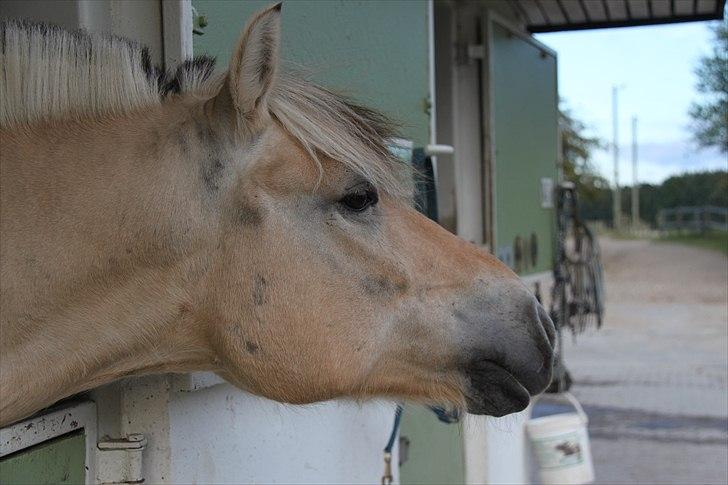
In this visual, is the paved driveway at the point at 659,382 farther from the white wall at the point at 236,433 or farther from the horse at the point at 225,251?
the horse at the point at 225,251

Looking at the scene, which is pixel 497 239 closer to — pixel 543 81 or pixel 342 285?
pixel 543 81

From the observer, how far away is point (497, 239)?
444cm

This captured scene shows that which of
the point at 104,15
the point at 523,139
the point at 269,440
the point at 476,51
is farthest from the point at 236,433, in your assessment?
the point at 523,139

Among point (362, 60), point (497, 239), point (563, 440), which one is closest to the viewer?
Answer: point (362, 60)

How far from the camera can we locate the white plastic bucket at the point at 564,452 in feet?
11.7

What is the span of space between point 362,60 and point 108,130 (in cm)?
122

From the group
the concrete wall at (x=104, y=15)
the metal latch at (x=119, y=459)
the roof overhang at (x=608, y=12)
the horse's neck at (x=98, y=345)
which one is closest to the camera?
the horse's neck at (x=98, y=345)

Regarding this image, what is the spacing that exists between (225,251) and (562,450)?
2.52 m

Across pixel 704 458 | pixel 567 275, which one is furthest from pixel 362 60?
pixel 704 458

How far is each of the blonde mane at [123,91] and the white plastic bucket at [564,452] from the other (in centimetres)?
221

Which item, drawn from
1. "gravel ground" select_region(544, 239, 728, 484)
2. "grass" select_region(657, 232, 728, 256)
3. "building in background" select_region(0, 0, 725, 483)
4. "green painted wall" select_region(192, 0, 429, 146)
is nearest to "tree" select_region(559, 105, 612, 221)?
"gravel ground" select_region(544, 239, 728, 484)

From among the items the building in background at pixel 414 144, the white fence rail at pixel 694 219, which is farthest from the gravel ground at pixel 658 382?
the white fence rail at pixel 694 219

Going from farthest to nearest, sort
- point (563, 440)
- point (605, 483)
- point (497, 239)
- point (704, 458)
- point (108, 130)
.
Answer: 1. point (704, 458)
2. point (605, 483)
3. point (497, 239)
4. point (563, 440)
5. point (108, 130)

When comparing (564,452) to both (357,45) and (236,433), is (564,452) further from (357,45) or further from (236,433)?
(357,45)
